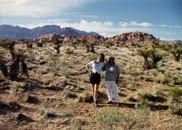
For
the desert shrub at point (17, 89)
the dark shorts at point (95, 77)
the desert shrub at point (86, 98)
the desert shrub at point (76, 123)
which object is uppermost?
the dark shorts at point (95, 77)

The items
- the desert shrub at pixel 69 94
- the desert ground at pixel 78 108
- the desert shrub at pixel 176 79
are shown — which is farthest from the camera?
the desert shrub at pixel 176 79

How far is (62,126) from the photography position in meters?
4.73

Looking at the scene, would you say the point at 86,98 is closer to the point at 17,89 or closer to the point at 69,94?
the point at 69,94

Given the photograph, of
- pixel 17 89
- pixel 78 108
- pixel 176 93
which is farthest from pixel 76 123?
pixel 176 93

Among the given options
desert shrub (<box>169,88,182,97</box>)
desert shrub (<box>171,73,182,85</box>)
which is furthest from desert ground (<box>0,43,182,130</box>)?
desert shrub (<box>171,73,182,85</box>)

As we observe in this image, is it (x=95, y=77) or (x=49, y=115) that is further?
(x=95, y=77)

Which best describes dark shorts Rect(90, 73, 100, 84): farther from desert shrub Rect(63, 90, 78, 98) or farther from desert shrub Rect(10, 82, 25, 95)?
desert shrub Rect(10, 82, 25, 95)

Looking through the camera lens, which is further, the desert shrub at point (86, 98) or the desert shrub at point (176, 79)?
the desert shrub at point (176, 79)

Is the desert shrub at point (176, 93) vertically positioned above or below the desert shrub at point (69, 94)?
above

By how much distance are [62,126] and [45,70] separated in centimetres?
650

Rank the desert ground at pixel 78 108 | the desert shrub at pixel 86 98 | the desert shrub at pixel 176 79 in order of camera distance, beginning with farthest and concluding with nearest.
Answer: the desert shrub at pixel 176 79 → the desert shrub at pixel 86 98 → the desert ground at pixel 78 108

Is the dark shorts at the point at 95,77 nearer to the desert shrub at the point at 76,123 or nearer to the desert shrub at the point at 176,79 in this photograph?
the desert shrub at the point at 76,123

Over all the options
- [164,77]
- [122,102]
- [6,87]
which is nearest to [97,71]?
[122,102]

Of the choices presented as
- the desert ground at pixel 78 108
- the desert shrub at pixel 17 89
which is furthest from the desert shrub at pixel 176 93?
the desert shrub at pixel 17 89
